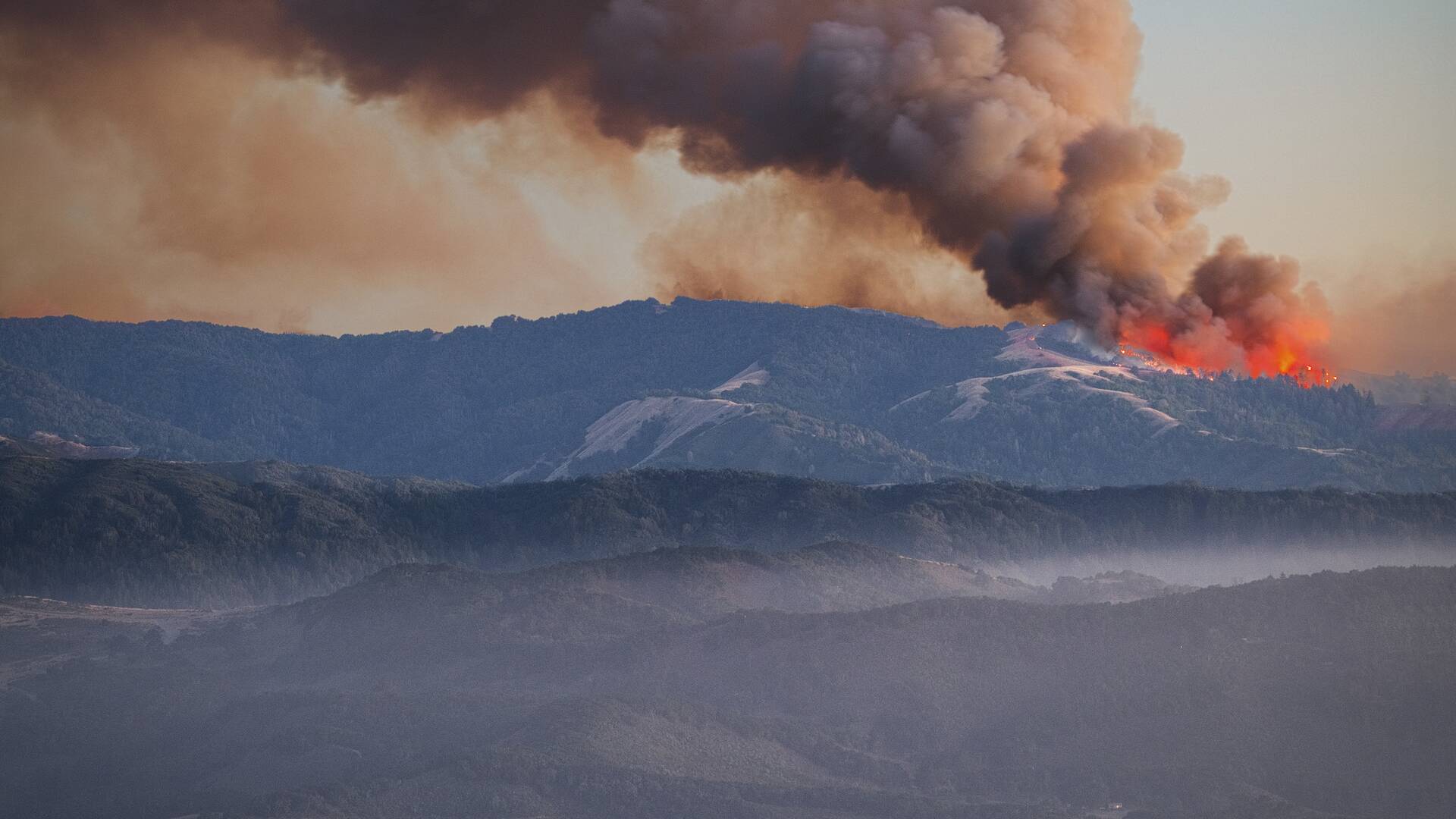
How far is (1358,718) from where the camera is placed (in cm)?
10200

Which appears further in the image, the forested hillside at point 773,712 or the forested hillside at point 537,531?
the forested hillside at point 537,531

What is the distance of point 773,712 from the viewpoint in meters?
113

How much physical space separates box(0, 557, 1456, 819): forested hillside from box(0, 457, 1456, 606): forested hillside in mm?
37549

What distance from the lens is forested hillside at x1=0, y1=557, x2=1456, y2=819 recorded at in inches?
3888

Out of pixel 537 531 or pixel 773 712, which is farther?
pixel 537 531

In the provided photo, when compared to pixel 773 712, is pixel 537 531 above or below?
above

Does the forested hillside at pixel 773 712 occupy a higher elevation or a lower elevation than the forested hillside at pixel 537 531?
lower

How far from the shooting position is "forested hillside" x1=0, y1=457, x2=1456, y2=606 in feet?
563

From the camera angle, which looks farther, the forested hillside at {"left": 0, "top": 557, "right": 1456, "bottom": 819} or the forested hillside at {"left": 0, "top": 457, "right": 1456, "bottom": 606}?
the forested hillside at {"left": 0, "top": 457, "right": 1456, "bottom": 606}

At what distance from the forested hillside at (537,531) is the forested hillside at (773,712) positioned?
123 feet

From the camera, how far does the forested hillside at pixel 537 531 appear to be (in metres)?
172

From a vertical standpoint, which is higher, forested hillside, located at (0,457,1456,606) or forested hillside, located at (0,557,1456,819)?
forested hillside, located at (0,457,1456,606)

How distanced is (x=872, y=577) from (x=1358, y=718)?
170ft

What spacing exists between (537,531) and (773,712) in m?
87.9
